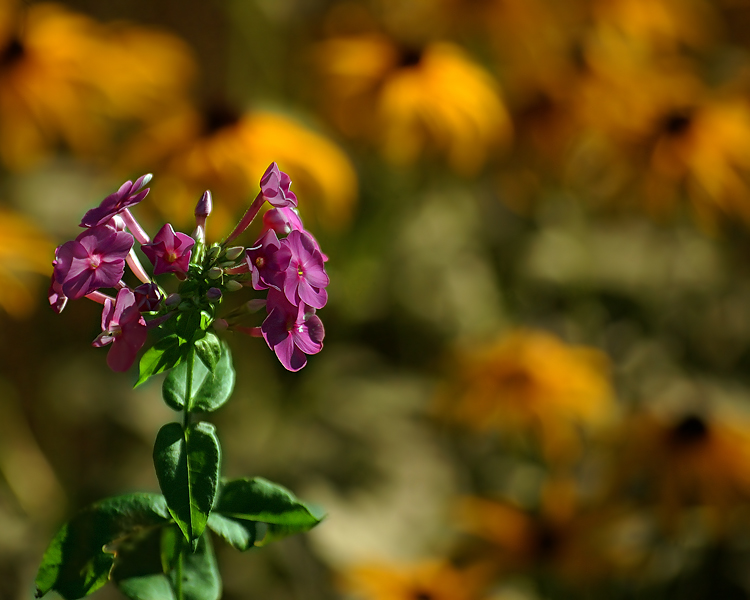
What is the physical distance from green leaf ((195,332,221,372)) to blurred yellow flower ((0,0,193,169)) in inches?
31.8

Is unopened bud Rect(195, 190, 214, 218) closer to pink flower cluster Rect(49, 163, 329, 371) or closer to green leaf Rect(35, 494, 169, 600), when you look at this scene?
pink flower cluster Rect(49, 163, 329, 371)

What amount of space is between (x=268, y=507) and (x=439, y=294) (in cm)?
108

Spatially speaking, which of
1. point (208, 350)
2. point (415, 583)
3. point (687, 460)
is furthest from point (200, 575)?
point (687, 460)

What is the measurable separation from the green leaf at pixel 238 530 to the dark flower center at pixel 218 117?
0.67 m

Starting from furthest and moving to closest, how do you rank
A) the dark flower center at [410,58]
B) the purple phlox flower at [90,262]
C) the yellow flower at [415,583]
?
1. the dark flower center at [410,58]
2. the yellow flower at [415,583]
3. the purple phlox flower at [90,262]

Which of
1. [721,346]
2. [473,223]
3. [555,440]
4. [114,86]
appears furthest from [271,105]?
[721,346]

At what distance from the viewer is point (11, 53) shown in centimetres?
107

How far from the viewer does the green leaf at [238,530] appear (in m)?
0.38

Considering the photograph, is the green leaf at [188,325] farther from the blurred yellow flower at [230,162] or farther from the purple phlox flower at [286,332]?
the blurred yellow flower at [230,162]

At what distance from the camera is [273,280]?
34 cm

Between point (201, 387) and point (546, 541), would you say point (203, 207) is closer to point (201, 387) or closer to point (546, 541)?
point (201, 387)

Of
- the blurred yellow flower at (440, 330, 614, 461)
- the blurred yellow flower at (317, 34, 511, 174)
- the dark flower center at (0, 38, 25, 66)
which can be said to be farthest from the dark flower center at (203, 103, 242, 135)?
the blurred yellow flower at (440, 330, 614, 461)

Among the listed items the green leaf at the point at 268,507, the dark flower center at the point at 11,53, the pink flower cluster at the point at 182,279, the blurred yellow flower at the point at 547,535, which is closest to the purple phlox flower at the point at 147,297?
the pink flower cluster at the point at 182,279

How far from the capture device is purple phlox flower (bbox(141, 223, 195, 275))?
0.34 meters
